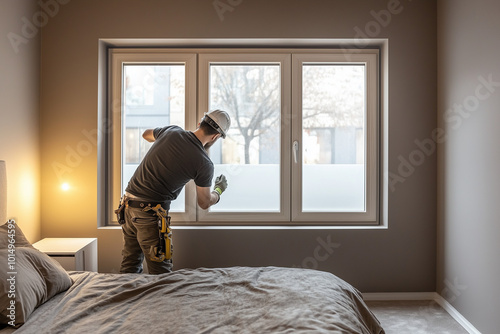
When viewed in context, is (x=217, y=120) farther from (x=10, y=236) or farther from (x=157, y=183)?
(x=10, y=236)

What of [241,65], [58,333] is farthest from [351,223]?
[58,333]

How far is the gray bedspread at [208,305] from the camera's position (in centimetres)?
161

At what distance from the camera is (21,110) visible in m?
3.00

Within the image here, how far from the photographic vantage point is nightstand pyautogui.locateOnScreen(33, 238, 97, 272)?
2.72m

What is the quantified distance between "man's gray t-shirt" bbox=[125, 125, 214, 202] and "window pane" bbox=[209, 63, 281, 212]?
724mm

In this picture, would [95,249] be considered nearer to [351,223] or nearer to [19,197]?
[19,197]

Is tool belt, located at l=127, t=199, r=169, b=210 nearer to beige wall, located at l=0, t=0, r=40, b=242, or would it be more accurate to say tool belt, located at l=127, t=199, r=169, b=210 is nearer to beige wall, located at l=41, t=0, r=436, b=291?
beige wall, located at l=41, t=0, r=436, b=291

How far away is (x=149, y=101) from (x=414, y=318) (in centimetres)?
270

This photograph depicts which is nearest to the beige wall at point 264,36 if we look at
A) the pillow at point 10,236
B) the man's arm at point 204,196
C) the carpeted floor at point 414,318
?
the carpeted floor at point 414,318

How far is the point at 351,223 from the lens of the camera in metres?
3.48

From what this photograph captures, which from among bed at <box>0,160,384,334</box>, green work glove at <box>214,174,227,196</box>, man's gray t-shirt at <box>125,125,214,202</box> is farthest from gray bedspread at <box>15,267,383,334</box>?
green work glove at <box>214,174,227,196</box>

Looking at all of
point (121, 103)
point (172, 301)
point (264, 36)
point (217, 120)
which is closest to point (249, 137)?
point (217, 120)

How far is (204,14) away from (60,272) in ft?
7.36

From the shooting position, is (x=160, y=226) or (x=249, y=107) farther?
(x=249, y=107)
